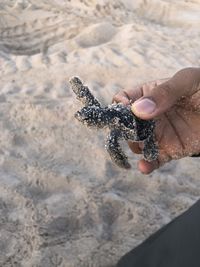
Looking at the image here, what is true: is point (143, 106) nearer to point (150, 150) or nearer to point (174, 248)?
point (150, 150)

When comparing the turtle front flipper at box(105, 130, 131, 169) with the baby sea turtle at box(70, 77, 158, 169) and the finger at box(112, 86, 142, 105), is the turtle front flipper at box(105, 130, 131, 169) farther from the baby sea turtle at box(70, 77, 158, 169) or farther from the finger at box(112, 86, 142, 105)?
the finger at box(112, 86, 142, 105)

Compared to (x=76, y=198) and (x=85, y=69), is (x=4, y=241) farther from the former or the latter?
(x=85, y=69)

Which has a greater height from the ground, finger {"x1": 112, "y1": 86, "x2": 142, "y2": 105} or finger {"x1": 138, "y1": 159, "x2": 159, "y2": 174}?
finger {"x1": 112, "y1": 86, "x2": 142, "y2": 105}

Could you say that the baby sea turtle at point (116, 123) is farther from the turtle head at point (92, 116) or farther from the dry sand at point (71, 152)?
the dry sand at point (71, 152)

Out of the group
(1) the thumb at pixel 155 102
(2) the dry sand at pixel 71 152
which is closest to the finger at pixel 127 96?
(1) the thumb at pixel 155 102

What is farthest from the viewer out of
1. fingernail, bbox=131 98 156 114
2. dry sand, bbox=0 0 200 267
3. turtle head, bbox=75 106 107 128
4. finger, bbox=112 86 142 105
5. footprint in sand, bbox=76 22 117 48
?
footprint in sand, bbox=76 22 117 48

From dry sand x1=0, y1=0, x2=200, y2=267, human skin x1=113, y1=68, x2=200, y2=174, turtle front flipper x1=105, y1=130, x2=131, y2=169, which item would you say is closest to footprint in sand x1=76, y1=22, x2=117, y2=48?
dry sand x1=0, y1=0, x2=200, y2=267
